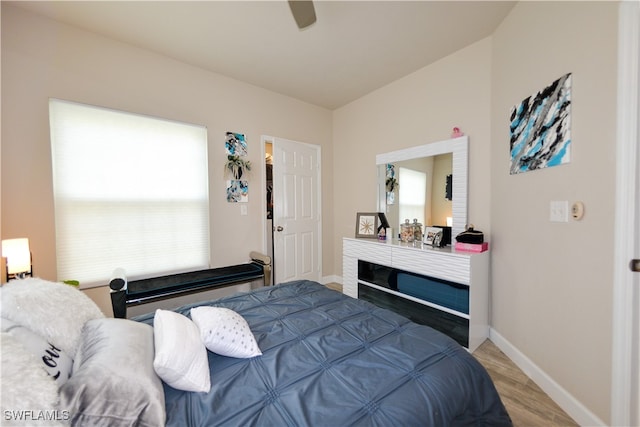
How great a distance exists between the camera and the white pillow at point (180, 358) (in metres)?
0.90

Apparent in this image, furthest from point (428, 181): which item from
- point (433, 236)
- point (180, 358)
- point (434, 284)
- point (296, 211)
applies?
point (180, 358)

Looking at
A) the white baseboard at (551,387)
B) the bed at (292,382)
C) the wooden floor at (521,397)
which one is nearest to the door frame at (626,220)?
the white baseboard at (551,387)

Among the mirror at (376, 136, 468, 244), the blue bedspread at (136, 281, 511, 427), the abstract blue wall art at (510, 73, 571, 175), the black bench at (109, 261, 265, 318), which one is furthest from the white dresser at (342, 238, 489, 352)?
the black bench at (109, 261, 265, 318)

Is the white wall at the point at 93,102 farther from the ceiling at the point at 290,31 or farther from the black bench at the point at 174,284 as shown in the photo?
the black bench at the point at 174,284

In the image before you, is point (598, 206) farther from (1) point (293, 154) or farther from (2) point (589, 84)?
(1) point (293, 154)

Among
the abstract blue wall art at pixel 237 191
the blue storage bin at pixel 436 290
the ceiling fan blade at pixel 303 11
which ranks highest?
the ceiling fan blade at pixel 303 11

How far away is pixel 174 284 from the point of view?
2.39m

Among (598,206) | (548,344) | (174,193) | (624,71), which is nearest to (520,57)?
(624,71)

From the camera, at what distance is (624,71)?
122 cm

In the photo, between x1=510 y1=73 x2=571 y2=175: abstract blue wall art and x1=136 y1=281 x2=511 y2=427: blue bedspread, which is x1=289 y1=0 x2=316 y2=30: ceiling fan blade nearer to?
Result: x1=510 y1=73 x2=571 y2=175: abstract blue wall art

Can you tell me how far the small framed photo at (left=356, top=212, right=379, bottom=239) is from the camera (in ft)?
10.5

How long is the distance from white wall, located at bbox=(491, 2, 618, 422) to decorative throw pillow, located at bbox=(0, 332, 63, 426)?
221 cm

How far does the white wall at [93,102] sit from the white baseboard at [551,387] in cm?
271

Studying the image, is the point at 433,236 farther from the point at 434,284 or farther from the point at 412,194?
the point at 412,194
